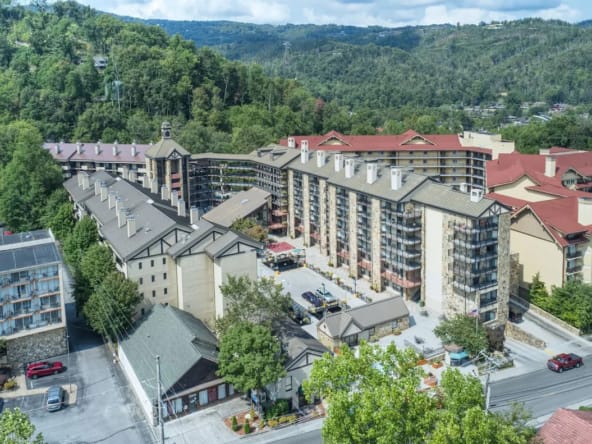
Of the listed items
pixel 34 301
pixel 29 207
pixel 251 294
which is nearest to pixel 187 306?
pixel 251 294

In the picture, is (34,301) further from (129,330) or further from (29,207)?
(29,207)

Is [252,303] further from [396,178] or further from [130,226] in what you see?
[396,178]

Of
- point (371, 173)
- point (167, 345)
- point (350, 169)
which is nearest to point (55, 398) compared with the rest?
point (167, 345)

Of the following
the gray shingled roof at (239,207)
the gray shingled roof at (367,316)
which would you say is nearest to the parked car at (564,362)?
the gray shingled roof at (367,316)

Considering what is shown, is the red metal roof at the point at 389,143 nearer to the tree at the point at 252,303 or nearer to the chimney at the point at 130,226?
the chimney at the point at 130,226

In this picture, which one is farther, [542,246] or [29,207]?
[29,207]

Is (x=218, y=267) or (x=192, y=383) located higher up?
(x=218, y=267)

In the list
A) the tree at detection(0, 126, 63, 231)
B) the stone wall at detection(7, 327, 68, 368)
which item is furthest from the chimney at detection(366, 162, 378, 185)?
the tree at detection(0, 126, 63, 231)
